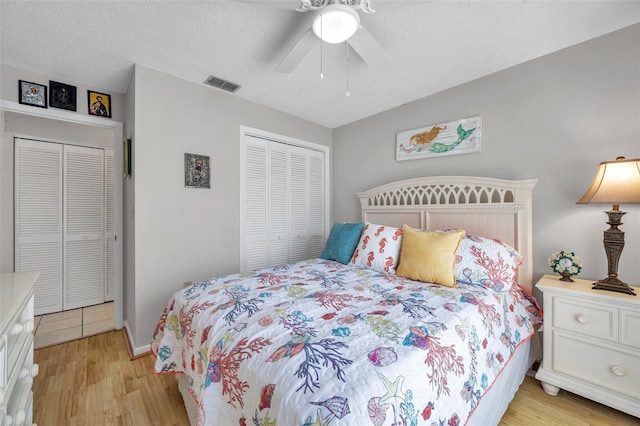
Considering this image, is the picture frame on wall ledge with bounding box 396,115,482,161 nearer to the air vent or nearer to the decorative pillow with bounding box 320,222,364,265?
the decorative pillow with bounding box 320,222,364,265

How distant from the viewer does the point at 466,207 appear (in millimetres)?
2334

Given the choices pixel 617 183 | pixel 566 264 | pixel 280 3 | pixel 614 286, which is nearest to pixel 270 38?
pixel 280 3

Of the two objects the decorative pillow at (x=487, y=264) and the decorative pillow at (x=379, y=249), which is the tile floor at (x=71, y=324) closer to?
the decorative pillow at (x=379, y=249)

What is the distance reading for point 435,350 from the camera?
102 cm

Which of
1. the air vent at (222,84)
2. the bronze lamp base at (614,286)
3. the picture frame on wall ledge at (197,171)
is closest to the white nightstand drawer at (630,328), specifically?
the bronze lamp base at (614,286)

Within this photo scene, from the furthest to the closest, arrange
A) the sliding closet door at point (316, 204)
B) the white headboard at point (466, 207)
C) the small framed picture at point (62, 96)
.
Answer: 1. the sliding closet door at point (316, 204)
2. the small framed picture at point (62, 96)
3. the white headboard at point (466, 207)

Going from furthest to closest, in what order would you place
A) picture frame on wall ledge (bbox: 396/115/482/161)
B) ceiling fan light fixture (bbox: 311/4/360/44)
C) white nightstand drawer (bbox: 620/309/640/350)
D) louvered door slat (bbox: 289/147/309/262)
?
louvered door slat (bbox: 289/147/309/262) → picture frame on wall ledge (bbox: 396/115/482/161) → white nightstand drawer (bbox: 620/309/640/350) → ceiling fan light fixture (bbox: 311/4/360/44)

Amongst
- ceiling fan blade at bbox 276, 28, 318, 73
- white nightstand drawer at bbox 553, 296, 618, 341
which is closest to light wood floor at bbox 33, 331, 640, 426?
white nightstand drawer at bbox 553, 296, 618, 341

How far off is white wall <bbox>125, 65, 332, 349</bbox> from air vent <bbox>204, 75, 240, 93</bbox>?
0.31ft

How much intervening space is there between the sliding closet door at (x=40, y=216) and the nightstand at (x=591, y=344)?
4.92 m

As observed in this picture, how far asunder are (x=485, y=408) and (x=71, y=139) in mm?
4774

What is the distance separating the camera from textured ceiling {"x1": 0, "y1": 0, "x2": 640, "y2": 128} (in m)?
1.59

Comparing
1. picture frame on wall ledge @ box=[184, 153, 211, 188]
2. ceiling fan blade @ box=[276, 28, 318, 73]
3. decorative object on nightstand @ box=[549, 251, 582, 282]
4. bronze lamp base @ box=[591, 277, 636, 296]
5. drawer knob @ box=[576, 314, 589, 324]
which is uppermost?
ceiling fan blade @ box=[276, 28, 318, 73]

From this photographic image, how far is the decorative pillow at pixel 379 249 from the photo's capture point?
2152mm
